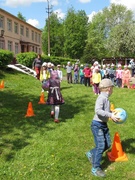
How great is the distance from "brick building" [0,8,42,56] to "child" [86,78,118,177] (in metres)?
30.1

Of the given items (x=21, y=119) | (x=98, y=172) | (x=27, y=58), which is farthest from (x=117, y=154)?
(x=27, y=58)

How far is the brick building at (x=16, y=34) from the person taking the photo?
36.0 m

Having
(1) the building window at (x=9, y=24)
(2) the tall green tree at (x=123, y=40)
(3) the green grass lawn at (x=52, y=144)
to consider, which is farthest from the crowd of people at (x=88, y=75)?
(2) the tall green tree at (x=123, y=40)

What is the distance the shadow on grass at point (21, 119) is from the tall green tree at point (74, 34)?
49.0 meters

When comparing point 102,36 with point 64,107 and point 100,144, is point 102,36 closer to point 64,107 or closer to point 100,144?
point 64,107

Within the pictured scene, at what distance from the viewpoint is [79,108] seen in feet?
31.3

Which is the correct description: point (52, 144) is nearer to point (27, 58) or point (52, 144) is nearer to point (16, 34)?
point (27, 58)

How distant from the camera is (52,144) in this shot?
18.9 ft

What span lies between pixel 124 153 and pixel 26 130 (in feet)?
9.19

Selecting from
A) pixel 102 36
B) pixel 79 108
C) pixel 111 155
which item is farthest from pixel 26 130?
pixel 102 36

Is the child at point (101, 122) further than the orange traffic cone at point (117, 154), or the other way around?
the orange traffic cone at point (117, 154)

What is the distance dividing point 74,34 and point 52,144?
56.0 meters

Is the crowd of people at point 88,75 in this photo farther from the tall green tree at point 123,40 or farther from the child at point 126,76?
the tall green tree at point 123,40

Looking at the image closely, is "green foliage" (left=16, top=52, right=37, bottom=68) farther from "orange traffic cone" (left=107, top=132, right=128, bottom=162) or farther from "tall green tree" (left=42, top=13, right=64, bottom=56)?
"tall green tree" (left=42, top=13, right=64, bottom=56)
